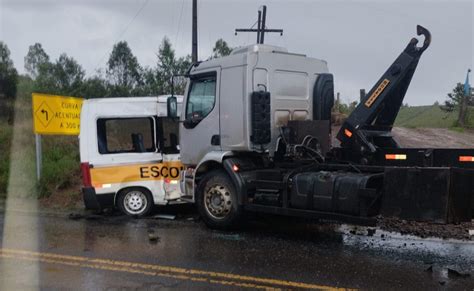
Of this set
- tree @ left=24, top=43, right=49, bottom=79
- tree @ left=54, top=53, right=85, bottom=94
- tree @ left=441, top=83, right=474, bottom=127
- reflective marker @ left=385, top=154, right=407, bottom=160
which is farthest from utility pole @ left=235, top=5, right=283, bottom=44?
tree @ left=24, top=43, right=49, bottom=79

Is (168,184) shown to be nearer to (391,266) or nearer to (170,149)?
(170,149)

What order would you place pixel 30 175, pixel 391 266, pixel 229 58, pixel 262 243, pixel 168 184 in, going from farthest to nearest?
pixel 30 175
pixel 168 184
pixel 229 58
pixel 262 243
pixel 391 266

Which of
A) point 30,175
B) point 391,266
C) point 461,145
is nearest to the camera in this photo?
point 391,266

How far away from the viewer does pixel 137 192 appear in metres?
10.3

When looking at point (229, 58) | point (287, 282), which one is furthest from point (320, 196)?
point (229, 58)

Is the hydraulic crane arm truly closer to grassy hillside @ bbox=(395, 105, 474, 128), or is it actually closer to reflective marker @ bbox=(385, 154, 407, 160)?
reflective marker @ bbox=(385, 154, 407, 160)

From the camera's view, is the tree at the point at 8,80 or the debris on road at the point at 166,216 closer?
the debris on road at the point at 166,216

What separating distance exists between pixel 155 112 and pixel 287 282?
5622 millimetres

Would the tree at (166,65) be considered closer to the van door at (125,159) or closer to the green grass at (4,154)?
the green grass at (4,154)

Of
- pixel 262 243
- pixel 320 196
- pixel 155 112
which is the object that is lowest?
pixel 262 243

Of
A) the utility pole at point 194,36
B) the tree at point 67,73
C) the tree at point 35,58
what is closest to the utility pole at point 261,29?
the utility pole at point 194,36

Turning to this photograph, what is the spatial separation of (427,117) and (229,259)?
18.9 meters

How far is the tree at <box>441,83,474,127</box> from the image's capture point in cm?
1930

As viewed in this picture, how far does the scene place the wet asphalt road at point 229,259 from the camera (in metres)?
5.67
